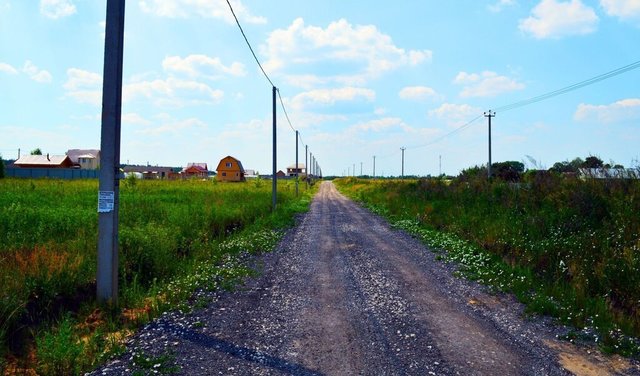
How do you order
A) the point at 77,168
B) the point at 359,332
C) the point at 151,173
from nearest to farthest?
the point at 359,332
the point at 77,168
the point at 151,173

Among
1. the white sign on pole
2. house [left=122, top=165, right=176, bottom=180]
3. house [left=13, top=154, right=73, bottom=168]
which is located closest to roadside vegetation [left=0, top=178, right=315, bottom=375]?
the white sign on pole

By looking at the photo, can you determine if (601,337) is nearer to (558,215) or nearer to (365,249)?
(558,215)

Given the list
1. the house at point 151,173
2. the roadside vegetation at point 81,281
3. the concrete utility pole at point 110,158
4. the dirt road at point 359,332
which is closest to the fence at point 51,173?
the house at point 151,173

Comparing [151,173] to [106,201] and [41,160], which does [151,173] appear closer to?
[41,160]

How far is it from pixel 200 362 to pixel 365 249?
774 centimetres

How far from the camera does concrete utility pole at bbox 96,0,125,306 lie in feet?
19.5

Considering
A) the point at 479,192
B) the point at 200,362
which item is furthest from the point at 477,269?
the point at 479,192

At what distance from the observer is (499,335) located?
5277 millimetres

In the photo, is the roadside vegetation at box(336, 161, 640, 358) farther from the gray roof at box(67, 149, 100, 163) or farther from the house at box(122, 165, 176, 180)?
the gray roof at box(67, 149, 100, 163)

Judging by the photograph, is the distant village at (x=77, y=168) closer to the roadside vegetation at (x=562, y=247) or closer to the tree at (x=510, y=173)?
the tree at (x=510, y=173)

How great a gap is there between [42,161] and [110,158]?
283ft

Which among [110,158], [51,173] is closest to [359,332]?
[110,158]

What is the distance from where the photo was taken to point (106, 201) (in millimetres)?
5949

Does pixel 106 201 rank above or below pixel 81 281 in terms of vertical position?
above
